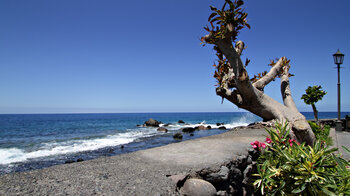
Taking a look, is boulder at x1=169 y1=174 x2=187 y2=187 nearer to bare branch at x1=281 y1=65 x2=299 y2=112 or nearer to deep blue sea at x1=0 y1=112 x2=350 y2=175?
bare branch at x1=281 y1=65 x2=299 y2=112

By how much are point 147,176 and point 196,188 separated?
66cm

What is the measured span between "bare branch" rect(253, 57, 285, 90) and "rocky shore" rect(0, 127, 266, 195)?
15.0 ft

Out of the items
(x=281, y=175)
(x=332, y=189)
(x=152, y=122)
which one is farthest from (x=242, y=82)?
(x=152, y=122)

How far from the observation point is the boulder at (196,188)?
7.83 ft

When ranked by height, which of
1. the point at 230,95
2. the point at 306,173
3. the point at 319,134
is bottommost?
the point at 319,134

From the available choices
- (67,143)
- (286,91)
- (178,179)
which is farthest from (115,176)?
(67,143)

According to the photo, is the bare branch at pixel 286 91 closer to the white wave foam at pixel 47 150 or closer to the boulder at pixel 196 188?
the boulder at pixel 196 188

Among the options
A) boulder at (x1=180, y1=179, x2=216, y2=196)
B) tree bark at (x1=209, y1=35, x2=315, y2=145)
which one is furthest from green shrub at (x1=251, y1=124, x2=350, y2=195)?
tree bark at (x1=209, y1=35, x2=315, y2=145)

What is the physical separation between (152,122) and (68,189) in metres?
35.0

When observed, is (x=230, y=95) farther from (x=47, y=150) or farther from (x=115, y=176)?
(x=47, y=150)

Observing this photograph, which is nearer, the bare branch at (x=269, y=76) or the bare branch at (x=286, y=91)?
the bare branch at (x=286, y=91)

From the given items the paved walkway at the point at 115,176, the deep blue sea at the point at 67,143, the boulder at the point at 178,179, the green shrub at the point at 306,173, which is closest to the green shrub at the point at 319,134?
the green shrub at the point at 306,173

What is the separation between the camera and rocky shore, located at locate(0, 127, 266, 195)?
2.17 metres

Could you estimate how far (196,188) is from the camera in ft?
7.97
